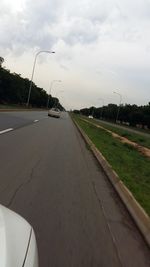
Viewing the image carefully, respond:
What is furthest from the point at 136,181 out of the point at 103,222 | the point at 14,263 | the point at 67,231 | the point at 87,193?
the point at 14,263

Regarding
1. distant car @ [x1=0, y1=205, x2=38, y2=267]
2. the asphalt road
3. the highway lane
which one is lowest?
the highway lane

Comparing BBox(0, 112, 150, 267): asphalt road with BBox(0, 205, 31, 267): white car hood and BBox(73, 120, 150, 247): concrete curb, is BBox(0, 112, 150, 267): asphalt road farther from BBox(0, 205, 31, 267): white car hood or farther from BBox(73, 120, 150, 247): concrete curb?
BBox(0, 205, 31, 267): white car hood

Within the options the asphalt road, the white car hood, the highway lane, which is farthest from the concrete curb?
the highway lane

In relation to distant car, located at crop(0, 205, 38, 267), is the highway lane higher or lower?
lower

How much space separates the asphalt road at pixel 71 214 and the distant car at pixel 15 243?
141 centimetres

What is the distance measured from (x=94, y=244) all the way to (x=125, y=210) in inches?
101

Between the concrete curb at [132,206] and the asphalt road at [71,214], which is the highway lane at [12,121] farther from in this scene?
the concrete curb at [132,206]

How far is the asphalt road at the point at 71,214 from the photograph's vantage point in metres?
5.21

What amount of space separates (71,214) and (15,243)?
4.17 m

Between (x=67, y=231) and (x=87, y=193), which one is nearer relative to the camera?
(x=67, y=231)

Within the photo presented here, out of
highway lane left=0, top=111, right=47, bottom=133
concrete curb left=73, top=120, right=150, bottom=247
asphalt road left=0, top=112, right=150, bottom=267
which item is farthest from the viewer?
highway lane left=0, top=111, right=47, bottom=133

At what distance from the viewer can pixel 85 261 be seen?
4914mm

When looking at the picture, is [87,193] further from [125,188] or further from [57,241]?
[57,241]

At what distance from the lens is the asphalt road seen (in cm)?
521
